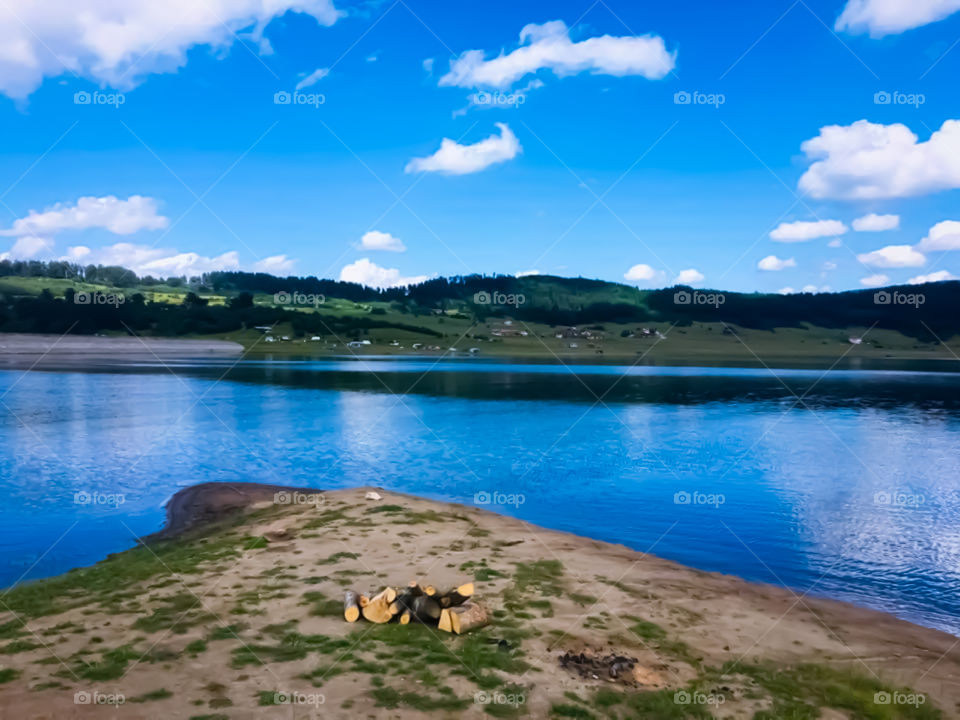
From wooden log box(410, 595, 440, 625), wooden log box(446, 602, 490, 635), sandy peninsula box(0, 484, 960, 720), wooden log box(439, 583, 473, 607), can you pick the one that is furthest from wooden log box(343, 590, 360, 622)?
wooden log box(446, 602, 490, 635)

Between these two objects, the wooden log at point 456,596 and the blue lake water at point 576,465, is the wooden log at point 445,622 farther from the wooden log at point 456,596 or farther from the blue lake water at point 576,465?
the blue lake water at point 576,465

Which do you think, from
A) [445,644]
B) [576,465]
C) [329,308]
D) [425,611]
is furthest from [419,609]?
[329,308]

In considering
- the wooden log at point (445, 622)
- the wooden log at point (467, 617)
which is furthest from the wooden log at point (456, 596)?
the wooden log at point (445, 622)

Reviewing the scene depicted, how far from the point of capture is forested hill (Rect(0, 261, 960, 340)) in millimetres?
128125

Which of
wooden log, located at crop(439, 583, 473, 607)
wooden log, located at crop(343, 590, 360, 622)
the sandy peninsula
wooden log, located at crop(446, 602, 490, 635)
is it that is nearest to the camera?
the sandy peninsula

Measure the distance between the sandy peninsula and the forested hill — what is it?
345ft

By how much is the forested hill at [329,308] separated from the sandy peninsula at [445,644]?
105 m

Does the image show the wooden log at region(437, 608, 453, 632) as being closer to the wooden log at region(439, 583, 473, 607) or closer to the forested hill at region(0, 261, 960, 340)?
the wooden log at region(439, 583, 473, 607)

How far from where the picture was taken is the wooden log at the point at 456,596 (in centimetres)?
1046

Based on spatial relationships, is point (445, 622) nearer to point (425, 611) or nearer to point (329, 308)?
point (425, 611)

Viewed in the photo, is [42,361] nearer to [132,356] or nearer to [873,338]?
[132,356]

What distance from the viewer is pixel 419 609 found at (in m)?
10.3

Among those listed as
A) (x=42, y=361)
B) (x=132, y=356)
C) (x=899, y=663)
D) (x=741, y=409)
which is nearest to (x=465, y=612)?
(x=899, y=663)

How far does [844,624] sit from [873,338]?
18899cm
